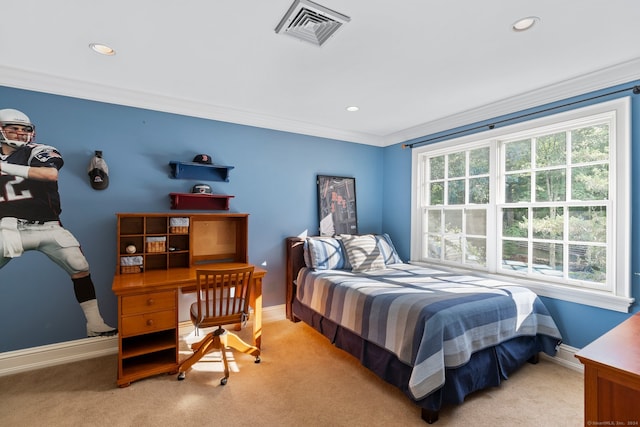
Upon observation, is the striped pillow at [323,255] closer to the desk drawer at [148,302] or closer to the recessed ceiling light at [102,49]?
the desk drawer at [148,302]

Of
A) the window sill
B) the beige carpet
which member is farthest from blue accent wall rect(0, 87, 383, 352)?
the window sill

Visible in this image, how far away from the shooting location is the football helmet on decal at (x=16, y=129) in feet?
8.03

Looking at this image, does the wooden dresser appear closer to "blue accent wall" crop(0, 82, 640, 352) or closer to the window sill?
the window sill

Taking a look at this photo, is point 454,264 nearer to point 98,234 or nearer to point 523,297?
point 523,297

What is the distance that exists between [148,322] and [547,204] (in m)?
3.55

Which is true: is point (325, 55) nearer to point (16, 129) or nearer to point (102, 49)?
point (102, 49)

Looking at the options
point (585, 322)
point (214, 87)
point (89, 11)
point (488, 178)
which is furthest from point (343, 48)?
point (585, 322)

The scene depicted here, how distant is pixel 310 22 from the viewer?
1.82 m

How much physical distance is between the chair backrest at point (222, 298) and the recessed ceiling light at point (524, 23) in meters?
2.41

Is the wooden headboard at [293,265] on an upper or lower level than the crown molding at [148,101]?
lower

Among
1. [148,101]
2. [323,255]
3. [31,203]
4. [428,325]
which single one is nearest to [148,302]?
[31,203]

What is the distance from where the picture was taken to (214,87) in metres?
2.77

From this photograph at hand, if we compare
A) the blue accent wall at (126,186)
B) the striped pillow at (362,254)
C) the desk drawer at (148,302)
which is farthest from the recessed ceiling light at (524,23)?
the desk drawer at (148,302)

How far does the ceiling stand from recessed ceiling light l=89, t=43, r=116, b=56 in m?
0.04
